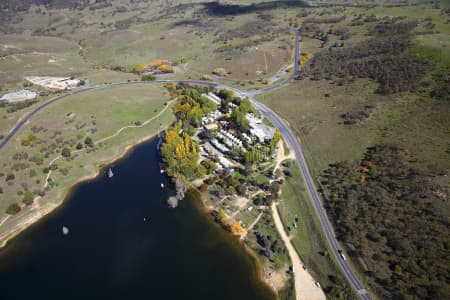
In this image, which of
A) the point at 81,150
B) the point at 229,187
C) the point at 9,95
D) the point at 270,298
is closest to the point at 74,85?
the point at 9,95

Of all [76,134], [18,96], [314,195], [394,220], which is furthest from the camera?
[18,96]

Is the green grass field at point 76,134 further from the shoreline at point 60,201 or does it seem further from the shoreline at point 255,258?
the shoreline at point 255,258

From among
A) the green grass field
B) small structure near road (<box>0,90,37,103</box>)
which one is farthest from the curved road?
small structure near road (<box>0,90,37,103</box>)

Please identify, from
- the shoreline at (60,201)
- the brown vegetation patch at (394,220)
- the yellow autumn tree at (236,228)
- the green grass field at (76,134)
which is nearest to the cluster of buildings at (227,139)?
the yellow autumn tree at (236,228)

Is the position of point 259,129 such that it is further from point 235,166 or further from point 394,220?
point 394,220

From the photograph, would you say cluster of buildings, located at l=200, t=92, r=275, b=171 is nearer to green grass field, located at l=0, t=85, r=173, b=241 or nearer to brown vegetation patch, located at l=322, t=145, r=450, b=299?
green grass field, located at l=0, t=85, r=173, b=241

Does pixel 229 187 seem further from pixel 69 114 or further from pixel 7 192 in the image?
pixel 69 114

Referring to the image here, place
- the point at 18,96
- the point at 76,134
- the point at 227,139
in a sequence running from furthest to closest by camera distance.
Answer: the point at 18,96, the point at 76,134, the point at 227,139

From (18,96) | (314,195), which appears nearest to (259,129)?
(314,195)
